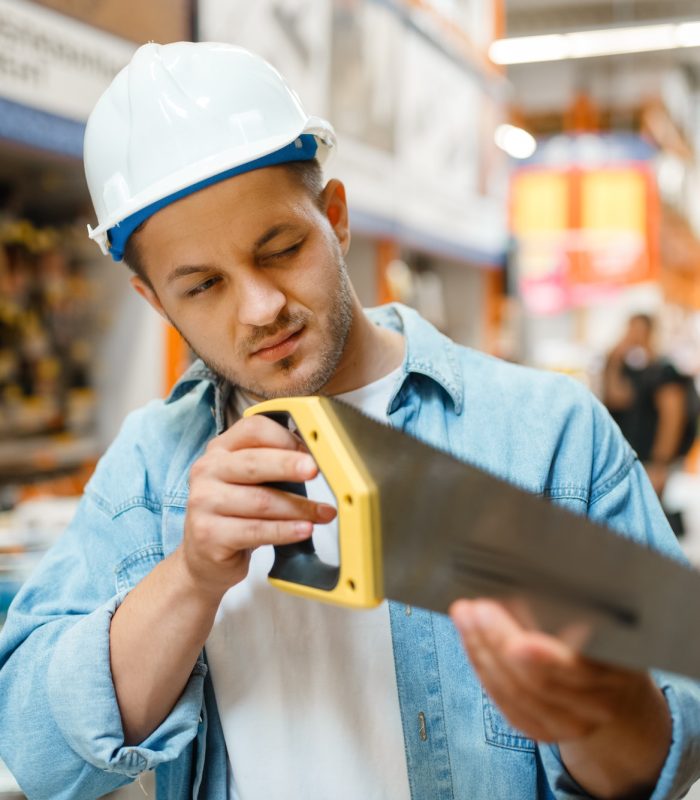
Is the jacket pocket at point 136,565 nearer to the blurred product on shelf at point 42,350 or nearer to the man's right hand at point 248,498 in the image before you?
the man's right hand at point 248,498

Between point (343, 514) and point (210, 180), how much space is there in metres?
0.53

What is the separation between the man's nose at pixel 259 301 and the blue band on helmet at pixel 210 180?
142 mm

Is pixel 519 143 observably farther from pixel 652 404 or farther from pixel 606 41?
pixel 652 404

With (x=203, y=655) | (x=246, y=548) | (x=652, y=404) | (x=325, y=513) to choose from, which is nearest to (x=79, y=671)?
(x=203, y=655)

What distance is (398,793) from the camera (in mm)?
1217

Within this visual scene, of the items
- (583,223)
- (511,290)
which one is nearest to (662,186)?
(583,223)

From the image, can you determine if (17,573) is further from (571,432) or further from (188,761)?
(571,432)

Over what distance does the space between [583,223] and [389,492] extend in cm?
833

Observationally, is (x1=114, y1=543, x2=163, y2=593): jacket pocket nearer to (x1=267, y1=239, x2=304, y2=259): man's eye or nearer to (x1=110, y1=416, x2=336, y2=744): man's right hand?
(x1=110, y1=416, x2=336, y2=744): man's right hand

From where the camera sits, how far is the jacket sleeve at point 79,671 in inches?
44.4

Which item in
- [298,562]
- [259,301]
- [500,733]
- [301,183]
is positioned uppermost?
[301,183]

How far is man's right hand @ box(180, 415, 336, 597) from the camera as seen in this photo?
0.96 meters

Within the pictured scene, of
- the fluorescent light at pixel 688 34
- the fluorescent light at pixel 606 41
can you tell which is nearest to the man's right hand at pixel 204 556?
the fluorescent light at pixel 606 41

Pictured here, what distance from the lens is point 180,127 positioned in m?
1.17
